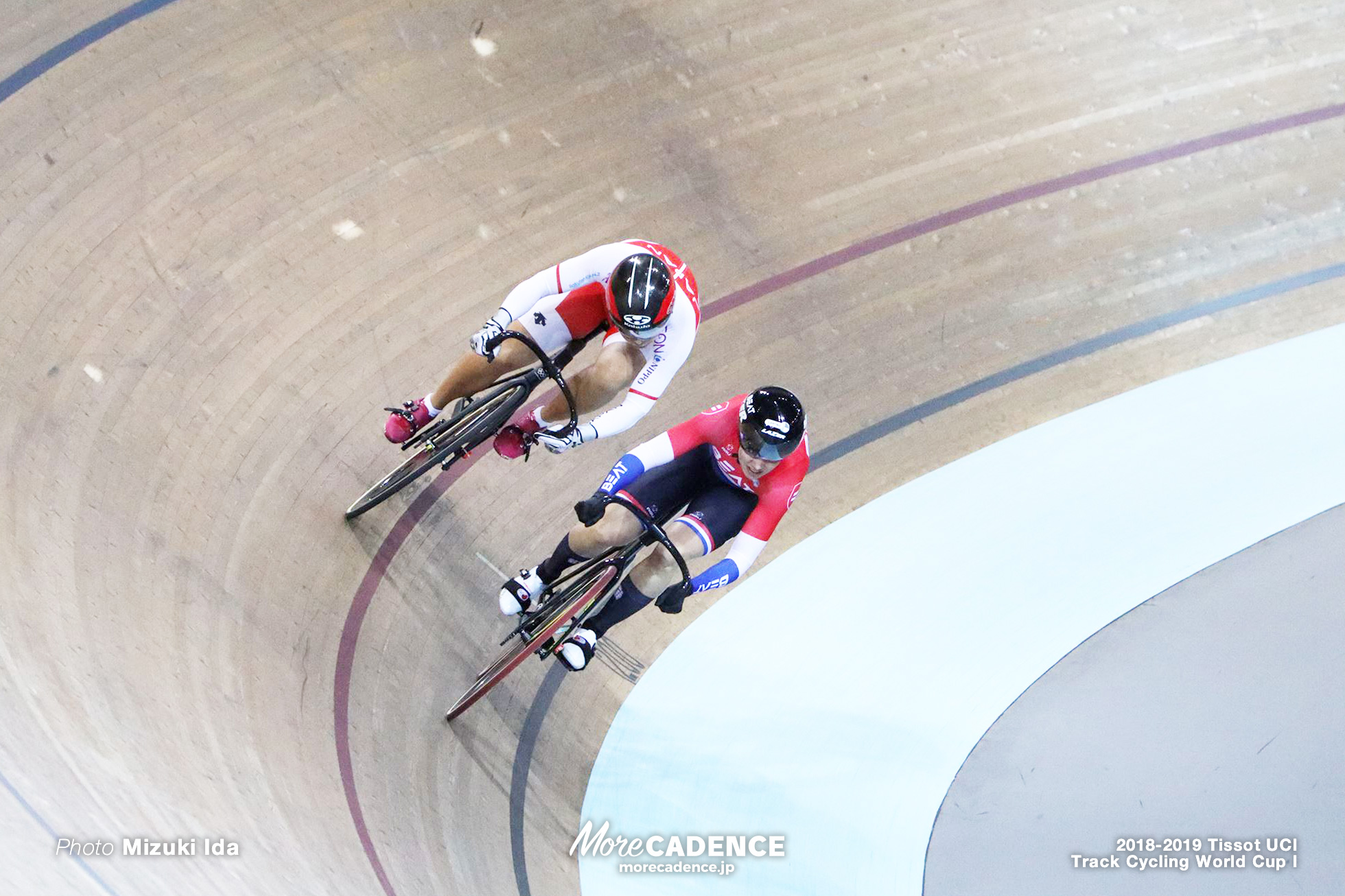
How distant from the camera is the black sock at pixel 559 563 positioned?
3576 millimetres

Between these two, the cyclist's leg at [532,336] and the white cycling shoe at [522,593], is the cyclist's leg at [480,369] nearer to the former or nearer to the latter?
the cyclist's leg at [532,336]

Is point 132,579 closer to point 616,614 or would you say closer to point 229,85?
point 616,614

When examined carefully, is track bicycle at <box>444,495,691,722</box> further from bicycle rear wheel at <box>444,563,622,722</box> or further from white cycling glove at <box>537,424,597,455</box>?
white cycling glove at <box>537,424,597,455</box>

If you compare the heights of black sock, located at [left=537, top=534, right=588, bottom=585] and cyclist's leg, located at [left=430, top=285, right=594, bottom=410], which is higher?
cyclist's leg, located at [left=430, top=285, right=594, bottom=410]

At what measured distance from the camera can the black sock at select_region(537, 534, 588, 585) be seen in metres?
3.58

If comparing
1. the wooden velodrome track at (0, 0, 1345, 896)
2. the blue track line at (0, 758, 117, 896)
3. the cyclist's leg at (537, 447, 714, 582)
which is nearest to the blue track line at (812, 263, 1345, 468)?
the wooden velodrome track at (0, 0, 1345, 896)

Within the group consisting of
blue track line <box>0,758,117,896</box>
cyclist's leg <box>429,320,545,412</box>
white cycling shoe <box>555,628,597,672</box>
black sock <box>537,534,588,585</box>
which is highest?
cyclist's leg <box>429,320,545,412</box>

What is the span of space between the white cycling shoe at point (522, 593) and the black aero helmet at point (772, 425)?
0.99m

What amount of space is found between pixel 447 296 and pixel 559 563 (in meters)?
1.60

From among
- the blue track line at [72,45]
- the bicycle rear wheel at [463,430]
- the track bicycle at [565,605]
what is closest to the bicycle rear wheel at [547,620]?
the track bicycle at [565,605]

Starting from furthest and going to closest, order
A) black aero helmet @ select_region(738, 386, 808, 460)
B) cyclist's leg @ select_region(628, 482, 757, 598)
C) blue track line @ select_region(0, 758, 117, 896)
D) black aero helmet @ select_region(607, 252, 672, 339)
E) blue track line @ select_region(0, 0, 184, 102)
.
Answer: blue track line @ select_region(0, 0, 184, 102) → cyclist's leg @ select_region(628, 482, 757, 598) → black aero helmet @ select_region(607, 252, 672, 339) → black aero helmet @ select_region(738, 386, 808, 460) → blue track line @ select_region(0, 758, 117, 896)

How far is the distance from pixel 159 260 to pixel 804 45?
137 inches

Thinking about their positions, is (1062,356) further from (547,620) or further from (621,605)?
(547,620)

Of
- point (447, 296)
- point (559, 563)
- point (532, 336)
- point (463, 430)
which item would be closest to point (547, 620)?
point (559, 563)
